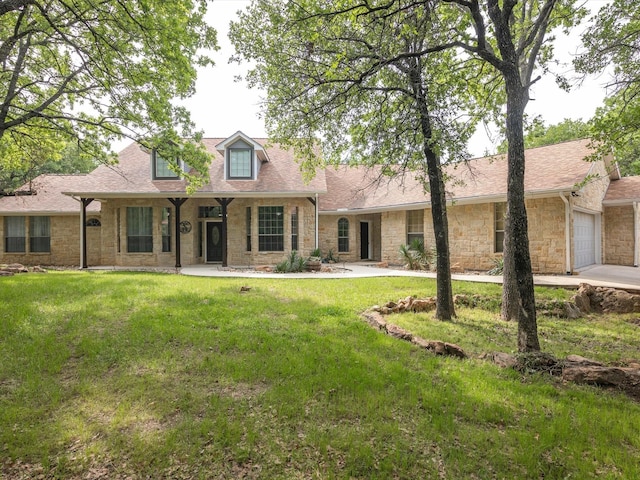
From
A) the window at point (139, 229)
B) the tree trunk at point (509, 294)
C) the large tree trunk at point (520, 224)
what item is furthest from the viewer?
the window at point (139, 229)

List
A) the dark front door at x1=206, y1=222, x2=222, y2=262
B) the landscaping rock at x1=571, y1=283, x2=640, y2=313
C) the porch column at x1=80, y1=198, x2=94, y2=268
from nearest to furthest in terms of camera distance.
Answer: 1. the landscaping rock at x1=571, y1=283, x2=640, y2=313
2. the porch column at x1=80, y1=198, x2=94, y2=268
3. the dark front door at x1=206, y1=222, x2=222, y2=262

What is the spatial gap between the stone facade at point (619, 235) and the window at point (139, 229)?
2084 cm

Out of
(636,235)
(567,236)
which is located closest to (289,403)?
(567,236)

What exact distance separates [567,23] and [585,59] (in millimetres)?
1449

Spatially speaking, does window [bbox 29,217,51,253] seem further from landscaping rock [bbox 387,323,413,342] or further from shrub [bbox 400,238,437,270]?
landscaping rock [bbox 387,323,413,342]

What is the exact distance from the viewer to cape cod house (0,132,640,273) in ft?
42.4

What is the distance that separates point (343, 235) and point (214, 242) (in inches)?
268

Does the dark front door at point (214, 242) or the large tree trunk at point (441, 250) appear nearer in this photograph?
the large tree trunk at point (441, 250)

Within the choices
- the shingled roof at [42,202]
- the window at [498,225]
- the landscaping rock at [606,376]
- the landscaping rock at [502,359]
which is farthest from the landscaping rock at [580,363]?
the shingled roof at [42,202]

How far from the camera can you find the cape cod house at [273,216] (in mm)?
12914

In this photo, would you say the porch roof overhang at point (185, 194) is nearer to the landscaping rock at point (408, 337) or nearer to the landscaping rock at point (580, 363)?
the landscaping rock at point (408, 337)

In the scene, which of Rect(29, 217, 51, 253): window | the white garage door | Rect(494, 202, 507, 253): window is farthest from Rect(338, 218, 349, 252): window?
Rect(29, 217, 51, 253): window

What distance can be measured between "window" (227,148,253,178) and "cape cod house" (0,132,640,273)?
0.16 ft

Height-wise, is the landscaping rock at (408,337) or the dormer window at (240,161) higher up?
the dormer window at (240,161)
